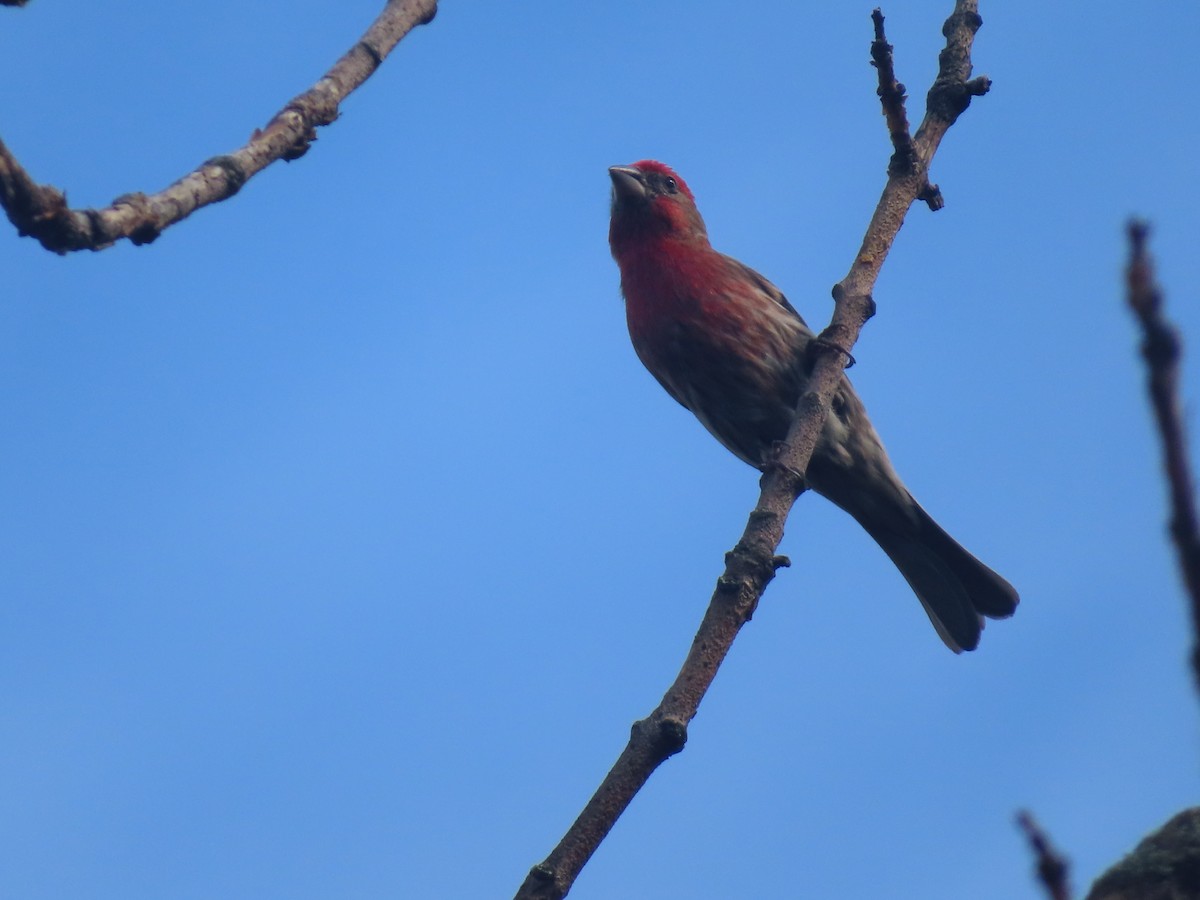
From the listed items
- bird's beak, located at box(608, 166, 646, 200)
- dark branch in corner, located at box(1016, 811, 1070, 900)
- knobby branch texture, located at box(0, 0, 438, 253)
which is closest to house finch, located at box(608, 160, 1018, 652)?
bird's beak, located at box(608, 166, 646, 200)

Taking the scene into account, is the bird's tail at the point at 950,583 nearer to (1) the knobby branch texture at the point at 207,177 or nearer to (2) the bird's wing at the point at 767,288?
(2) the bird's wing at the point at 767,288

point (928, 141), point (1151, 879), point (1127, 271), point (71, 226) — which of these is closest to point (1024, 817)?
point (1127, 271)

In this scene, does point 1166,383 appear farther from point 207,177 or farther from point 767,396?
point 767,396

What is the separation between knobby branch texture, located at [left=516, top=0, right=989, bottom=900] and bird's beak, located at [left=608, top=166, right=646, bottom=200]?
3.41 m

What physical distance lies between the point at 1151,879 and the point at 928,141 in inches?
126

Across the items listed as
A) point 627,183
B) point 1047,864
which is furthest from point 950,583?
point 1047,864

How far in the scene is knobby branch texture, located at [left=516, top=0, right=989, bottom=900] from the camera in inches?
113

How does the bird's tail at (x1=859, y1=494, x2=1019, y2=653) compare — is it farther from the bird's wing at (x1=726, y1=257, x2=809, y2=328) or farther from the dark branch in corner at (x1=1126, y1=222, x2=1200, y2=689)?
the dark branch in corner at (x1=1126, y1=222, x2=1200, y2=689)

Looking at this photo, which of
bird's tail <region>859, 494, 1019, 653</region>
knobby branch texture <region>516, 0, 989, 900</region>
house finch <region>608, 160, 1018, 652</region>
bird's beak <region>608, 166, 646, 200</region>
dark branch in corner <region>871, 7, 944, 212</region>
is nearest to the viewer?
knobby branch texture <region>516, 0, 989, 900</region>

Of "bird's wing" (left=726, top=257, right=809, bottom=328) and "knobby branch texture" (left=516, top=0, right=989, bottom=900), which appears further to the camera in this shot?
"bird's wing" (left=726, top=257, right=809, bottom=328)

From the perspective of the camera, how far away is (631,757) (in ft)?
10.1

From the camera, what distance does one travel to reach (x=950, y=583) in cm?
776

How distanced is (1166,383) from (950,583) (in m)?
6.94

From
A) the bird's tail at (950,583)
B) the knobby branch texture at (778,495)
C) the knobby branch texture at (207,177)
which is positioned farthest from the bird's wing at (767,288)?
the knobby branch texture at (207,177)
